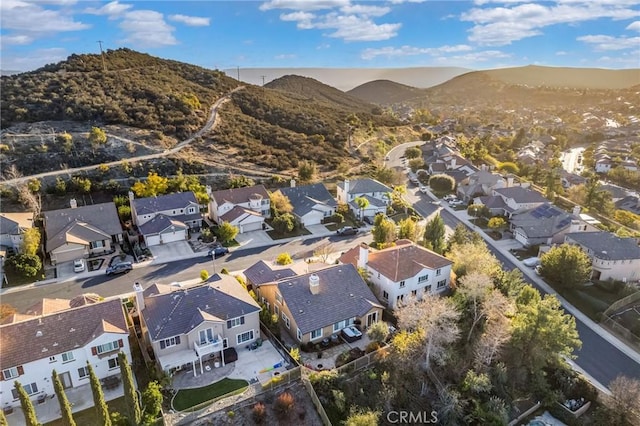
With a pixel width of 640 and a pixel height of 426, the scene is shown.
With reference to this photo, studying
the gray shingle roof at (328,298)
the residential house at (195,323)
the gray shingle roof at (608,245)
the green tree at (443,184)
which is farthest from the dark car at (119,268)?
the green tree at (443,184)

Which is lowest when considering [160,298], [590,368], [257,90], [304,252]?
[590,368]

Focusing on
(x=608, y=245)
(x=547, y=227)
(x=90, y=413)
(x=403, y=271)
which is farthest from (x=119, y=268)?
(x=608, y=245)

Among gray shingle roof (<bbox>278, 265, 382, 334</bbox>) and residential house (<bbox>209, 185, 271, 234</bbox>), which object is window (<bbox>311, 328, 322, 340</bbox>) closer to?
gray shingle roof (<bbox>278, 265, 382, 334</bbox>)

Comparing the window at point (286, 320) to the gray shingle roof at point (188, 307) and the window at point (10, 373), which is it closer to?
the gray shingle roof at point (188, 307)

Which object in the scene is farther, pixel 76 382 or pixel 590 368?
pixel 590 368

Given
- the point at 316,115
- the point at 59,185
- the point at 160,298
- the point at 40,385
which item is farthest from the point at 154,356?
the point at 316,115

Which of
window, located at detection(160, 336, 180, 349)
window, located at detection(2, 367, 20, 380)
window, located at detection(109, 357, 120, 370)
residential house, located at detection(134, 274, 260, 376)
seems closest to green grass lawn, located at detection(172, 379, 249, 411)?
residential house, located at detection(134, 274, 260, 376)

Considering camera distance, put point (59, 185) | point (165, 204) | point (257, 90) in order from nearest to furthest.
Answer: point (165, 204), point (59, 185), point (257, 90)

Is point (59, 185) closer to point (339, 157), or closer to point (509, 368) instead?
point (339, 157)
